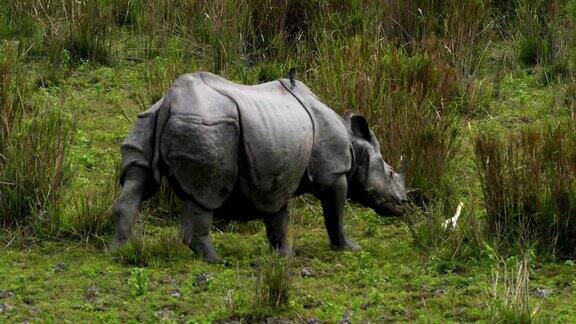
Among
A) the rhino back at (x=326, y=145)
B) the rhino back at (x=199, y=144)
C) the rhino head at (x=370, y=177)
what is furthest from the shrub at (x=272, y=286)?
the rhino head at (x=370, y=177)

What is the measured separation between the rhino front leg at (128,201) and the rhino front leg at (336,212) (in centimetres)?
119

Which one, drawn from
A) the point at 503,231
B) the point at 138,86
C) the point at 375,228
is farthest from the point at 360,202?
the point at 138,86

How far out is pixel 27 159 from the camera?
9.56 m

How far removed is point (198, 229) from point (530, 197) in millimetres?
1937

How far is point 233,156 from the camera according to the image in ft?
28.6

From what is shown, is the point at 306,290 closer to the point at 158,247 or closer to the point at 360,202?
the point at 158,247

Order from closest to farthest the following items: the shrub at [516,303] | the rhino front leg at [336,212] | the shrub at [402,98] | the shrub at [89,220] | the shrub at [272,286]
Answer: the shrub at [516,303], the shrub at [272,286], the shrub at [89,220], the rhino front leg at [336,212], the shrub at [402,98]

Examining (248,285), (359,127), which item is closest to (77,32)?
(359,127)

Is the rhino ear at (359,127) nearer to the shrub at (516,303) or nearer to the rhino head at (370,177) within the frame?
the rhino head at (370,177)

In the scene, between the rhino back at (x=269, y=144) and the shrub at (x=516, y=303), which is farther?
the rhino back at (x=269, y=144)

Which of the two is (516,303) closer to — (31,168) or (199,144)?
(199,144)

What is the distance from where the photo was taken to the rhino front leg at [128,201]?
8.72m

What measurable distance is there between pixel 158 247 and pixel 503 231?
6.54 feet

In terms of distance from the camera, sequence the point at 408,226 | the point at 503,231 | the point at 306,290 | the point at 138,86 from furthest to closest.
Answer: the point at 138,86
the point at 408,226
the point at 503,231
the point at 306,290
